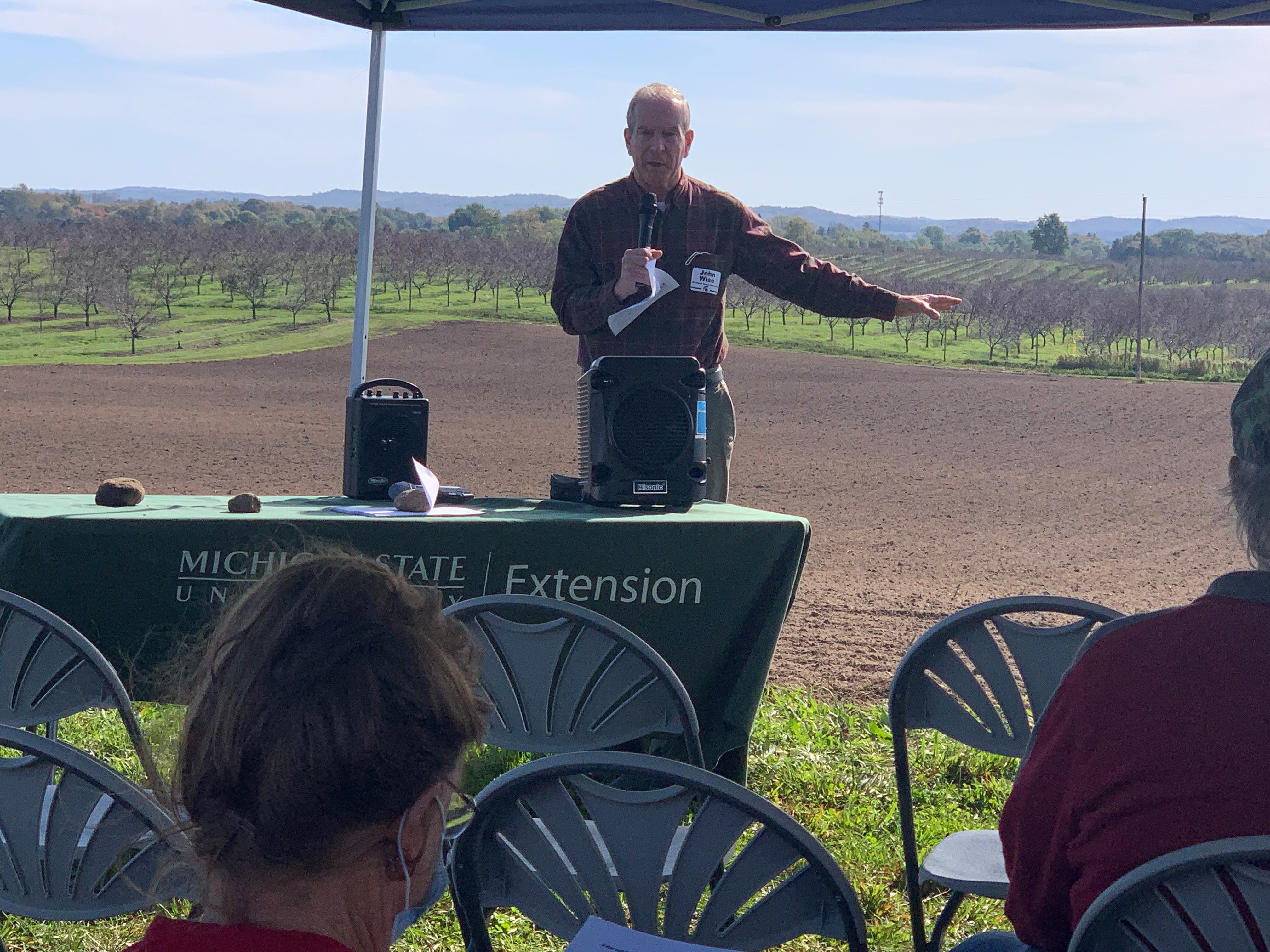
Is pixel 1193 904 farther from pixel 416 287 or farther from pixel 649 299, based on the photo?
pixel 416 287

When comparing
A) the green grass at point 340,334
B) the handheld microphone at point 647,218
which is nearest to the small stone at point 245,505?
the handheld microphone at point 647,218

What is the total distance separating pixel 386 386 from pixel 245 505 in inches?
23.8

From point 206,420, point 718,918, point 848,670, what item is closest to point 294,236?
point 206,420

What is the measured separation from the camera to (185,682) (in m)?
1.09

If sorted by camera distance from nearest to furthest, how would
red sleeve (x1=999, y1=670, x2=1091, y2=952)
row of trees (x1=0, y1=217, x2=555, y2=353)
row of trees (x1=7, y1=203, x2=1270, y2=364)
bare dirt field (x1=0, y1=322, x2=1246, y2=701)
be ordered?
red sleeve (x1=999, y1=670, x2=1091, y2=952)
bare dirt field (x1=0, y1=322, x2=1246, y2=701)
row of trees (x1=0, y1=217, x2=555, y2=353)
row of trees (x1=7, y1=203, x2=1270, y2=364)

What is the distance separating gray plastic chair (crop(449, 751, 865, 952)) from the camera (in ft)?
4.42

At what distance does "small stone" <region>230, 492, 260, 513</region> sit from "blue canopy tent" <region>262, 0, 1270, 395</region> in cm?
150

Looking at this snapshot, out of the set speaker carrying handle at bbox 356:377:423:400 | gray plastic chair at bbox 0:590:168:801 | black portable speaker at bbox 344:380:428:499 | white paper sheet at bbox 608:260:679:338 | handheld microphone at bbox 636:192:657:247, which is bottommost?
gray plastic chair at bbox 0:590:168:801

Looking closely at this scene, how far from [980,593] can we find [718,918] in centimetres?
640

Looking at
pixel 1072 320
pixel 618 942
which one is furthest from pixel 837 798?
pixel 1072 320

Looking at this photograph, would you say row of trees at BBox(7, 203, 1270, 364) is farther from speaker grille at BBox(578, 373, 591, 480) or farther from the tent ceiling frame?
speaker grille at BBox(578, 373, 591, 480)

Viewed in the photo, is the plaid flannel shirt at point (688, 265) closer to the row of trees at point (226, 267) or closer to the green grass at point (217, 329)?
the green grass at point (217, 329)

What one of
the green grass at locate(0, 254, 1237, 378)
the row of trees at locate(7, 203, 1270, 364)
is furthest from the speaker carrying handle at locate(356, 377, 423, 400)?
the row of trees at locate(7, 203, 1270, 364)

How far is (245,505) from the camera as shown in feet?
10.9
